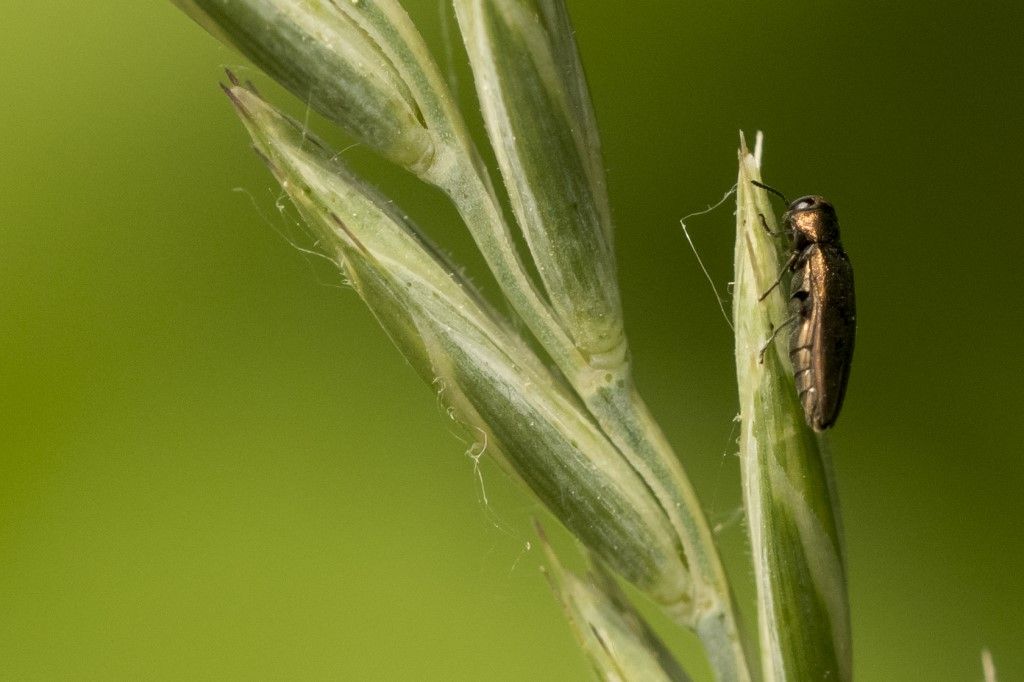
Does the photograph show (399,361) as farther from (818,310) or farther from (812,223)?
(818,310)

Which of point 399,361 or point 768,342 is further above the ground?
point 399,361

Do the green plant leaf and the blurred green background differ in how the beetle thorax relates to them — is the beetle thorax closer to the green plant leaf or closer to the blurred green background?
the green plant leaf

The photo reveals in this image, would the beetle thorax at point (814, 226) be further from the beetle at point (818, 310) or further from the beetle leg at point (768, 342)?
the beetle leg at point (768, 342)

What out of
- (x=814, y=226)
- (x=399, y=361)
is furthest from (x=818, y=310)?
(x=399, y=361)

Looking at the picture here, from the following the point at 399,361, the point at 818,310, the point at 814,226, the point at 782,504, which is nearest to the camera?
the point at 782,504

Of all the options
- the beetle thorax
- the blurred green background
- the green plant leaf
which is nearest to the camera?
the green plant leaf

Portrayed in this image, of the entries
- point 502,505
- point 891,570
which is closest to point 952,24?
point 891,570

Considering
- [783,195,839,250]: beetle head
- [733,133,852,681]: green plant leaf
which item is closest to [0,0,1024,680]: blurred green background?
[783,195,839,250]: beetle head
